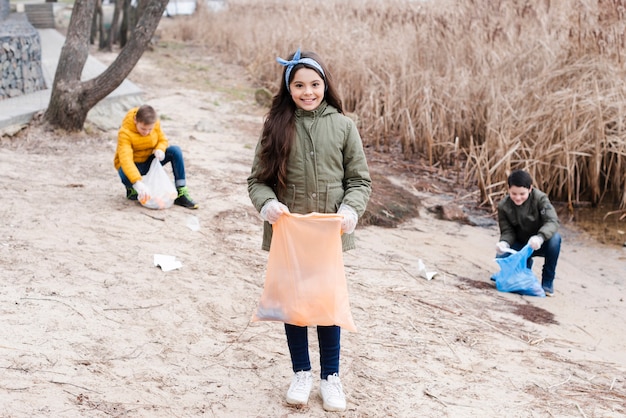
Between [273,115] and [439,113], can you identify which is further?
[439,113]

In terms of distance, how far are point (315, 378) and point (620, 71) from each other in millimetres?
5294

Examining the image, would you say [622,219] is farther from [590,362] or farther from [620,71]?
[590,362]

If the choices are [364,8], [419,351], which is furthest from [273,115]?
[364,8]

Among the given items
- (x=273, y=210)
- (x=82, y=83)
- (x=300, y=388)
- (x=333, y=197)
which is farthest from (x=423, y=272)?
(x=82, y=83)

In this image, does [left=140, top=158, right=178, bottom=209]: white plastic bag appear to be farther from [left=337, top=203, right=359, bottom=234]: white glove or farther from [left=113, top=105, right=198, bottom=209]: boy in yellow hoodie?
[left=337, top=203, right=359, bottom=234]: white glove

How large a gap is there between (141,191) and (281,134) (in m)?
2.76

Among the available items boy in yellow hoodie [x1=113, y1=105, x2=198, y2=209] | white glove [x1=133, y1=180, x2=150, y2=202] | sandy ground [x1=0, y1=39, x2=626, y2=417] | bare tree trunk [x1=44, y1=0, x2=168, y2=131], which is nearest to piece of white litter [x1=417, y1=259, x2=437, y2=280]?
sandy ground [x1=0, y1=39, x2=626, y2=417]

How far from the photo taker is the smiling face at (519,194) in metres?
5.18

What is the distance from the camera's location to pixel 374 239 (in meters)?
6.08

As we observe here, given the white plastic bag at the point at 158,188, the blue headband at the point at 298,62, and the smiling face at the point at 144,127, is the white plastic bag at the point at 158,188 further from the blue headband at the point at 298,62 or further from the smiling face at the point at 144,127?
the blue headband at the point at 298,62

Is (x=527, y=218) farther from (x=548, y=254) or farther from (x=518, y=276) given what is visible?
(x=518, y=276)

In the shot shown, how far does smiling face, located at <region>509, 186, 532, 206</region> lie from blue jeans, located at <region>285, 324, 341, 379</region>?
2.44m

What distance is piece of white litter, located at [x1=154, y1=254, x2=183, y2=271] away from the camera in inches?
182

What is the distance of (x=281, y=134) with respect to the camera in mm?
3016
